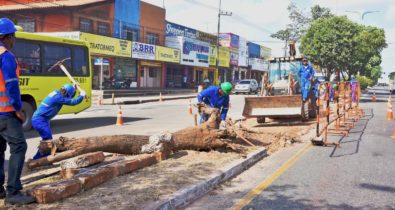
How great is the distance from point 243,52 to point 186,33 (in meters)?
15.2

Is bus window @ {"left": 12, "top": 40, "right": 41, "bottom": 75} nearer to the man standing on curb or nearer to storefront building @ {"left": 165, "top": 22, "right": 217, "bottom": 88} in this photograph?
the man standing on curb

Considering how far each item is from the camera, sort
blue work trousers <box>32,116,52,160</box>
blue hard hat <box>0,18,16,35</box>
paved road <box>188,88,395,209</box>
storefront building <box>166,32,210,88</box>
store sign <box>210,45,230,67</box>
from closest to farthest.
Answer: blue hard hat <box>0,18,16,35</box>
paved road <box>188,88,395,209</box>
blue work trousers <box>32,116,52,160</box>
storefront building <box>166,32,210,88</box>
store sign <box>210,45,230,67</box>

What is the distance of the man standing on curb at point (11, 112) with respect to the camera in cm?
460

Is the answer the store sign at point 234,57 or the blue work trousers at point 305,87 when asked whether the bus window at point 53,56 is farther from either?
the store sign at point 234,57

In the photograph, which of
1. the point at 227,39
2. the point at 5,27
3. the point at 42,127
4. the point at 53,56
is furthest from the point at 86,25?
the point at 5,27

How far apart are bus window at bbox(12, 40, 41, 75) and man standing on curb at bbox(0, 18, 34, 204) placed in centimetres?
832

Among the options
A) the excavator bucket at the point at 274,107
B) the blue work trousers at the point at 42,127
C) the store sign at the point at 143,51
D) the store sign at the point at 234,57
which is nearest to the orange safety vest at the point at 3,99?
the blue work trousers at the point at 42,127

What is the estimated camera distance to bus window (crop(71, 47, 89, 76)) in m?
14.5

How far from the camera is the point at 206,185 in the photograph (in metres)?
5.93

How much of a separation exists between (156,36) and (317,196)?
121 ft

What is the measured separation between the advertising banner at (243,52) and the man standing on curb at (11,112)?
55210 mm

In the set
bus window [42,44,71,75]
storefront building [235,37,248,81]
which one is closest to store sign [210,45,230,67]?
storefront building [235,37,248,81]

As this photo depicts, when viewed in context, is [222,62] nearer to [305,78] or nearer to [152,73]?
[152,73]

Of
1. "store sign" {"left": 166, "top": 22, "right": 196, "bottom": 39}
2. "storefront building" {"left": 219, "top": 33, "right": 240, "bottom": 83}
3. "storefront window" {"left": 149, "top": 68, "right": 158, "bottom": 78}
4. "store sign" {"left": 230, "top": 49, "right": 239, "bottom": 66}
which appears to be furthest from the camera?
"storefront building" {"left": 219, "top": 33, "right": 240, "bottom": 83}
